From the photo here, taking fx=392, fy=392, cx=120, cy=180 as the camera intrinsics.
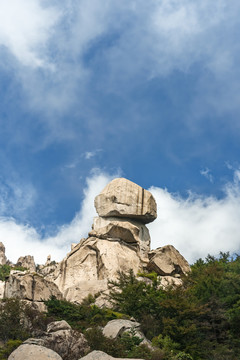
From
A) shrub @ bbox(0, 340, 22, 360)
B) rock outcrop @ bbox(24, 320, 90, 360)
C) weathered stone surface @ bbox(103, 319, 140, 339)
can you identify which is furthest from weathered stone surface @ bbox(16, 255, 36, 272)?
shrub @ bbox(0, 340, 22, 360)

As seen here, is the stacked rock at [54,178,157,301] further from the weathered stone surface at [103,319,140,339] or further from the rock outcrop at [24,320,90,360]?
the rock outcrop at [24,320,90,360]

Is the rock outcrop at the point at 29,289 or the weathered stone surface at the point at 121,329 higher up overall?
the rock outcrop at the point at 29,289

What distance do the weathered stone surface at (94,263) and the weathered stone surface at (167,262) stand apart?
151 centimetres

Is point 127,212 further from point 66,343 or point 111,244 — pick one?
point 66,343

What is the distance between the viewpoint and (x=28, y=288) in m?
27.0

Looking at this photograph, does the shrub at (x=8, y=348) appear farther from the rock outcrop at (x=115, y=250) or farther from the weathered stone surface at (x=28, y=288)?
the rock outcrop at (x=115, y=250)

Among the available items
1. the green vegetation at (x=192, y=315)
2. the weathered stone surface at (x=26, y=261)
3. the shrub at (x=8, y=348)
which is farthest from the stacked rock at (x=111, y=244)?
the weathered stone surface at (x=26, y=261)

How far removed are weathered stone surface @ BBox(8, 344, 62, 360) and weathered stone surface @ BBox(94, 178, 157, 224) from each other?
2651cm

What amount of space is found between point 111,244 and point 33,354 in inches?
929

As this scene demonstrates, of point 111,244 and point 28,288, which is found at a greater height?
point 111,244

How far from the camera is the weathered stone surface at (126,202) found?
4125 centimetres

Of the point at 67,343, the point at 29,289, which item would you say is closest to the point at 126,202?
the point at 29,289

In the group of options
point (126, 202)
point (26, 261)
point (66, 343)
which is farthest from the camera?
point (26, 261)

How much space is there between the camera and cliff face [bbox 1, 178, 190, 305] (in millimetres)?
34969
